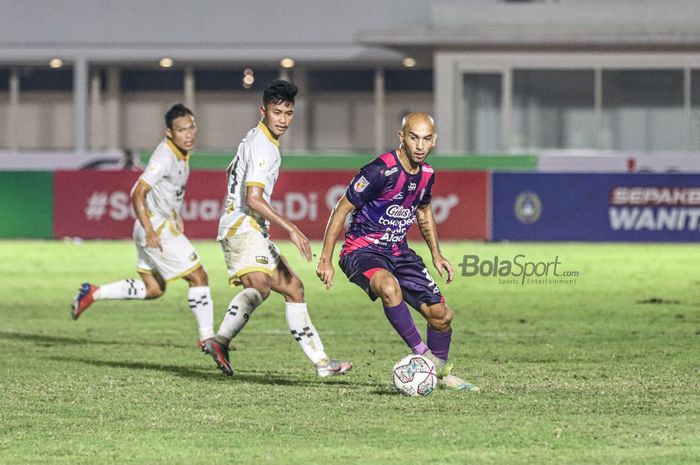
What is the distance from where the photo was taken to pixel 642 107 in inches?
1604

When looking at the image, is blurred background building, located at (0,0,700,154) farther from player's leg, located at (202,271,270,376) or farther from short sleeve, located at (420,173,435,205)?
short sleeve, located at (420,173,435,205)

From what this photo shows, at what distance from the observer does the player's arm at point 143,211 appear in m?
12.1

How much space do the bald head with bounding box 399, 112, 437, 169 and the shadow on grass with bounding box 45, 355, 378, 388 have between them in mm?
1626

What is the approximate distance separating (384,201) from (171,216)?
2843 mm

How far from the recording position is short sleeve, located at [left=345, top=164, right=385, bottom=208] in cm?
1013

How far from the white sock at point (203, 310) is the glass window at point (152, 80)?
37295mm

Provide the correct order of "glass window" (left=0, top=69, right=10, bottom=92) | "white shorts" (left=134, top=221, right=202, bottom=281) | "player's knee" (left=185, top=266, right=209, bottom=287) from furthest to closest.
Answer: "glass window" (left=0, top=69, right=10, bottom=92)
"white shorts" (left=134, top=221, right=202, bottom=281)
"player's knee" (left=185, top=266, right=209, bottom=287)

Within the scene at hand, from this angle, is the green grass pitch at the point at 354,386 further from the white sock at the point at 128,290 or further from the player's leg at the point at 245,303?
the white sock at the point at 128,290

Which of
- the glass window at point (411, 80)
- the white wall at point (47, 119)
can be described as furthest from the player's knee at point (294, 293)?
the white wall at point (47, 119)

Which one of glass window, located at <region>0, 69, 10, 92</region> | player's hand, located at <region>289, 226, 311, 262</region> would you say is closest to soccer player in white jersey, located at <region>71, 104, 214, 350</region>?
player's hand, located at <region>289, 226, 311, 262</region>

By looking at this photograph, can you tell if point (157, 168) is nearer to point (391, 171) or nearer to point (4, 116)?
point (391, 171)

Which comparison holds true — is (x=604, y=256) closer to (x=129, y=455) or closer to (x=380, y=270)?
(x=380, y=270)

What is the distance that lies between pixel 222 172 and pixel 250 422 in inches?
744

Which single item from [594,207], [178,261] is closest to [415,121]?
[178,261]
